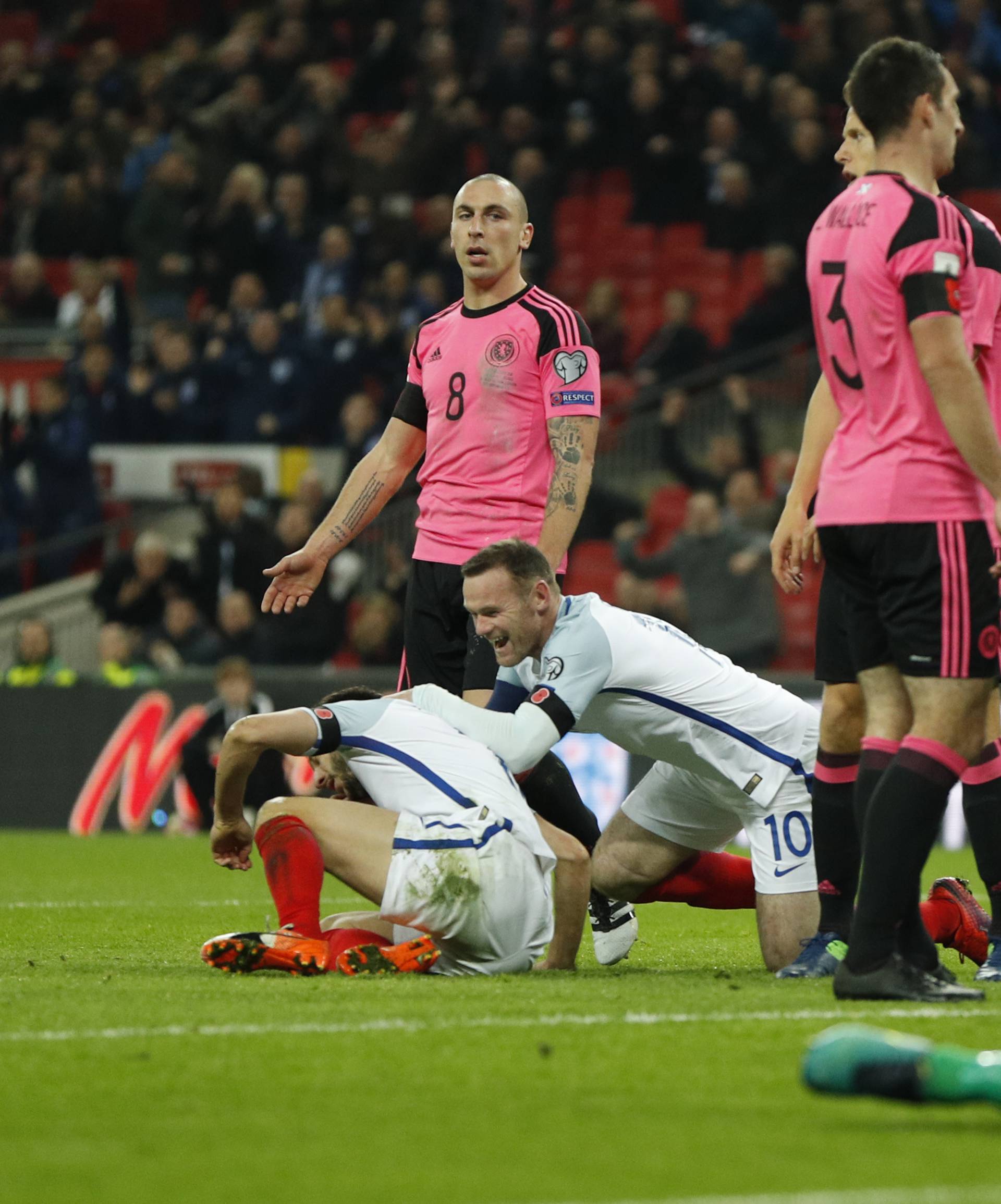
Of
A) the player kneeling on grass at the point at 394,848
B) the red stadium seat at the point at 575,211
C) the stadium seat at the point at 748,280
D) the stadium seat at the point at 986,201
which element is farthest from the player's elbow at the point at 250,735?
the red stadium seat at the point at 575,211

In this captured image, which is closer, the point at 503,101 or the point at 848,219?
the point at 848,219

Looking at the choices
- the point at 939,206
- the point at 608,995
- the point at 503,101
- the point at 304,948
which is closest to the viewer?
the point at 939,206

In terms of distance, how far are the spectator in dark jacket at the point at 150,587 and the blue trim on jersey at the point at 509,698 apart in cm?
975

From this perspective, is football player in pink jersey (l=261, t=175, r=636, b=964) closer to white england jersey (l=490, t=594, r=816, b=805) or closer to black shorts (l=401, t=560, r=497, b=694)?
black shorts (l=401, t=560, r=497, b=694)

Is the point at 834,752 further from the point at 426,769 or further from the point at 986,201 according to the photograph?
the point at 986,201

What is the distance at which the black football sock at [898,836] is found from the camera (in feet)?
15.3

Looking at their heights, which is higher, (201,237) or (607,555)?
(201,237)

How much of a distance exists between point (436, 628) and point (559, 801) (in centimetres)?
68

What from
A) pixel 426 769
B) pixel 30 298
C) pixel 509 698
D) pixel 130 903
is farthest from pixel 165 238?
pixel 426 769

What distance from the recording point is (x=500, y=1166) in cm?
314

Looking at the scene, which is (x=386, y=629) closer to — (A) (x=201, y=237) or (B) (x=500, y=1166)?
(A) (x=201, y=237)

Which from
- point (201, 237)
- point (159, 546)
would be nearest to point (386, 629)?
point (159, 546)

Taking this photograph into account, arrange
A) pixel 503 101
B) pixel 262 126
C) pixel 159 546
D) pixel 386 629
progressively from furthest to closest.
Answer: pixel 262 126, pixel 503 101, pixel 159 546, pixel 386 629

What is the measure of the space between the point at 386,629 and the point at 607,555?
8.39ft
